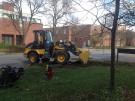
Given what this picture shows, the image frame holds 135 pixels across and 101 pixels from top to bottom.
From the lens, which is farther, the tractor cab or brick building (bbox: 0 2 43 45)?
brick building (bbox: 0 2 43 45)

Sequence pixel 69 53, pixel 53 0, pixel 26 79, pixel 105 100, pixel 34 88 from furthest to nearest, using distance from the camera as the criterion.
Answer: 1. pixel 53 0
2. pixel 69 53
3. pixel 26 79
4. pixel 34 88
5. pixel 105 100

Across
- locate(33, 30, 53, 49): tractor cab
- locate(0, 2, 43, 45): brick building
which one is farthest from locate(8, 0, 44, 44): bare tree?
locate(33, 30, 53, 49): tractor cab

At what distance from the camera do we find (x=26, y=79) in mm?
14148

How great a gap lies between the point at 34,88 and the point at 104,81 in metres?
3.12

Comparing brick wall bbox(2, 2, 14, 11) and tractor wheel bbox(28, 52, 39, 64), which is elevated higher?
brick wall bbox(2, 2, 14, 11)

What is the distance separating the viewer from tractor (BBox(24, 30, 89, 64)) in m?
25.0

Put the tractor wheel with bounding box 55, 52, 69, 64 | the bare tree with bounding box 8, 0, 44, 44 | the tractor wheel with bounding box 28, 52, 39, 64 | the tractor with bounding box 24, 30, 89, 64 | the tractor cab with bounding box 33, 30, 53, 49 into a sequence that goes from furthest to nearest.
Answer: the bare tree with bounding box 8, 0, 44, 44, the tractor cab with bounding box 33, 30, 53, 49, the tractor wheel with bounding box 28, 52, 39, 64, the tractor with bounding box 24, 30, 89, 64, the tractor wheel with bounding box 55, 52, 69, 64

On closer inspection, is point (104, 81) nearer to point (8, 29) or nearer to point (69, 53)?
point (69, 53)

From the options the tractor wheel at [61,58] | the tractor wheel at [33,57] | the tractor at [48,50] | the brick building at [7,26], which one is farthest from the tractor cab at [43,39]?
the brick building at [7,26]

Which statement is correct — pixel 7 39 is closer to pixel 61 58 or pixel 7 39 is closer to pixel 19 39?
pixel 19 39

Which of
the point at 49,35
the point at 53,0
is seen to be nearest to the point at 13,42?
the point at 53,0

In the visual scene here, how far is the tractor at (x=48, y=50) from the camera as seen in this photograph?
82.0 feet

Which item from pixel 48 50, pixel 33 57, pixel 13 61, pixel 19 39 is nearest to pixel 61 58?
pixel 48 50

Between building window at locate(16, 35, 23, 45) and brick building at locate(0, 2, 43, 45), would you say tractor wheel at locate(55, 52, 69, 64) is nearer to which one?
brick building at locate(0, 2, 43, 45)
